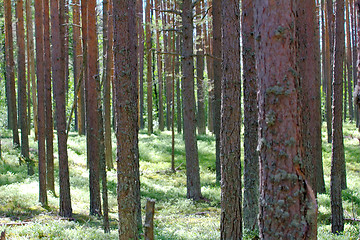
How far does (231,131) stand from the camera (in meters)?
6.25

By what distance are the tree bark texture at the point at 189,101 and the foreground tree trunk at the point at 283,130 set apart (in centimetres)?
891

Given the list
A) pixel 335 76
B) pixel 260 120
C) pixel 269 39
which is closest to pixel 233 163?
pixel 260 120

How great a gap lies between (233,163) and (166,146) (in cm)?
1614

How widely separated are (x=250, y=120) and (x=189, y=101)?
5.44 metres

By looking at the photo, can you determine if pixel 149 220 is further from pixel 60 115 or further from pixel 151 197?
pixel 151 197

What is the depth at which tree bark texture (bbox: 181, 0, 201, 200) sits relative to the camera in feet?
40.9

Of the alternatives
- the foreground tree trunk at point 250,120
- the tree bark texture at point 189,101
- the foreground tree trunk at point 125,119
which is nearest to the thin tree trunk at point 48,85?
the tree bark texture at point 189,101

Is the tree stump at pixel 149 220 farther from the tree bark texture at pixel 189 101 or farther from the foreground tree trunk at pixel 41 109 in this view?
the tree bark texture at pixel 189 101

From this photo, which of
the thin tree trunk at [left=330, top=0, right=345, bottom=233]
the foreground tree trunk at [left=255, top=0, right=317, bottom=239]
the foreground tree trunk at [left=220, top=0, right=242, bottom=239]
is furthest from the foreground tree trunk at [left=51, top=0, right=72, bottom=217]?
the foreground tree trunk at [left=255, top=0, right=317, bottom=239]

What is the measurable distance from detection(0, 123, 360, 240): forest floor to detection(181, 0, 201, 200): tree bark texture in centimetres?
88

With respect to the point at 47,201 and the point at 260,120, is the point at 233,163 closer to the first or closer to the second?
the point at 260,120

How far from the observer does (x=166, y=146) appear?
72.9 ft

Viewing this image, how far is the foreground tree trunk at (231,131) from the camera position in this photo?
6141 mm

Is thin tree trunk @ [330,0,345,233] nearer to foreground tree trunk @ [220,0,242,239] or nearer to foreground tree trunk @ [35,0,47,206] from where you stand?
foreground tree trunk @ [220,0,242,239]
